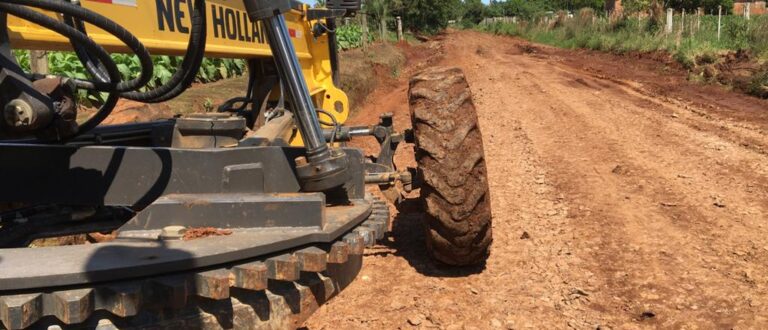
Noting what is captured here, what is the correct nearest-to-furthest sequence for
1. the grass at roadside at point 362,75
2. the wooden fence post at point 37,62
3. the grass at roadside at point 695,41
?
the wooden fence post at point 37,62 → the grass at roadside at point 362,75 → the grass at roadside at point 695,41

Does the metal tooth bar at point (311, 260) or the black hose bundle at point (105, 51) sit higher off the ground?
the black hose bundle at point (105, 51)

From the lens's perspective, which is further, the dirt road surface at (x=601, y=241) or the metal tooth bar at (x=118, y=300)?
the dirt road surface at (x=601, y=241)

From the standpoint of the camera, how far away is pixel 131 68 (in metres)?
11.1

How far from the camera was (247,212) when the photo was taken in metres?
2.20

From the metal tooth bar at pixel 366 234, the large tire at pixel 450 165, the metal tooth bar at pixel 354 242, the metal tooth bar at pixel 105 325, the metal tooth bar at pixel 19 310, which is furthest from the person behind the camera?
the large tire at pixel 450 165

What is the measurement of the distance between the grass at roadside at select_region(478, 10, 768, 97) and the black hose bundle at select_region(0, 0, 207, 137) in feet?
44.4

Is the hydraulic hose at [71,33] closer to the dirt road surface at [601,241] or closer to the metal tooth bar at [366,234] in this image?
the metal tooth bar at [366,234]

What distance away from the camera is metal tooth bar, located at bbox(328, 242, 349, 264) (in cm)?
215

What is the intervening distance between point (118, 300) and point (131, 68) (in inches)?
401

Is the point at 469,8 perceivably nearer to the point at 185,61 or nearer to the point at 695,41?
the point at 695,41

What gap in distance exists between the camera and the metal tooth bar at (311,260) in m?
2.04

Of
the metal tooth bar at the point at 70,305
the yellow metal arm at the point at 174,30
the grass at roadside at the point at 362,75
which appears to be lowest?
the grass at roadside at the point at 362,75

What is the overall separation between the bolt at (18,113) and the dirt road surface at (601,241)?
2.08 m

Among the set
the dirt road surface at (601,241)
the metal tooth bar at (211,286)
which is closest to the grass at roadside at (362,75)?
the dirt road surface at (601,241)
